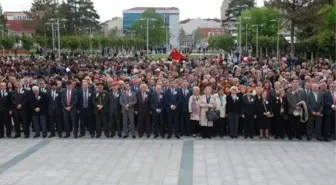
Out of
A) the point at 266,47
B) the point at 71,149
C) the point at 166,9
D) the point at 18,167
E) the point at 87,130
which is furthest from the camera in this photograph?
the point at 166,9

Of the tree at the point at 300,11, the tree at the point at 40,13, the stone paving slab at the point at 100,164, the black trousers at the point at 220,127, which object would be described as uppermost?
the tree at the point at 40,13

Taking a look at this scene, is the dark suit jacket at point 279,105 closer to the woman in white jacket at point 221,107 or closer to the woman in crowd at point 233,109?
the woman in crowd at point 233,109

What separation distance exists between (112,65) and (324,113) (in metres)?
15.7

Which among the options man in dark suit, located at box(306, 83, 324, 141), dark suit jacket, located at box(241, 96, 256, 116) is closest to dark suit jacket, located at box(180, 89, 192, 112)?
dark suit jacket, located at box(241, 96, 256, 116)

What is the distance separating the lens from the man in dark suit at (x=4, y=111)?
45.4 ft

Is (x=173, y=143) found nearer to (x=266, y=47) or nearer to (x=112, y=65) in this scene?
(x=112, y=65)

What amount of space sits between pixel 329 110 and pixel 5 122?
945cm

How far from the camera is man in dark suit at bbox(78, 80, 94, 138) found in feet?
45.4

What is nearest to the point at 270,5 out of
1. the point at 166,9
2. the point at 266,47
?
the point at 266,47

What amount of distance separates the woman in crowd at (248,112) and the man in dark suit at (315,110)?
157 centimetres

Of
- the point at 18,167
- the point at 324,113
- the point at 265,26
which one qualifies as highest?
the point at 265,26

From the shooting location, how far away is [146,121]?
13867mm

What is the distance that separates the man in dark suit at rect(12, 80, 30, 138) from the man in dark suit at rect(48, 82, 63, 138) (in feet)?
2.27

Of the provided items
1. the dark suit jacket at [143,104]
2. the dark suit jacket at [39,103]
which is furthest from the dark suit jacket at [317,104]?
the dark suit jacket at [39,103]
